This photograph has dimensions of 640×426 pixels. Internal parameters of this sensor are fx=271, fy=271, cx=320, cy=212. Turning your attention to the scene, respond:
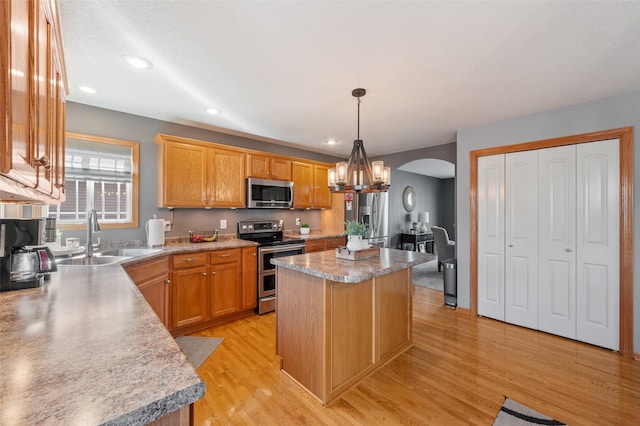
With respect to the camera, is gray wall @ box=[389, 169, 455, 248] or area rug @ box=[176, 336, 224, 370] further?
gray wall @ box=[389, 169, 455, 248]

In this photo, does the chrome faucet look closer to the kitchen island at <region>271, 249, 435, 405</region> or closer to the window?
the window

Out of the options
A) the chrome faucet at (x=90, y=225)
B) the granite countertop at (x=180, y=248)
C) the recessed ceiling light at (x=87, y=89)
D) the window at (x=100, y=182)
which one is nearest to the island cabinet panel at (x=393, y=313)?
the granite countertop at (x=180, y=248)

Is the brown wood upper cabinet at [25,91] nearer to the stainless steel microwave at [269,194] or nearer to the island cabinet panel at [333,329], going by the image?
the island cabinet panel at [333,329]

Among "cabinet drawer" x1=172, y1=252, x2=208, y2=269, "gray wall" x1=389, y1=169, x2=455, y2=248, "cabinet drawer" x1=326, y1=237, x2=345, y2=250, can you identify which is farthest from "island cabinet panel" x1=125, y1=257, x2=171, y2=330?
"gray wall" x1=389, y1=169, x2=455, y2=248

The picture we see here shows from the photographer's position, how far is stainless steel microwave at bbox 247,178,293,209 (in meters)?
3.83

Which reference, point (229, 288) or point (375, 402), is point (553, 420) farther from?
point (229, 288)

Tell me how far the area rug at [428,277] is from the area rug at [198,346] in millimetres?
3595

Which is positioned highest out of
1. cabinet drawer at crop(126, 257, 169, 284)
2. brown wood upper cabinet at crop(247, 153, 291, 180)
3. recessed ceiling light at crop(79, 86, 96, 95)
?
recessed ceiling light at crop(79, 86, 96, 95)

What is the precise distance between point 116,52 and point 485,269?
430 centimetres

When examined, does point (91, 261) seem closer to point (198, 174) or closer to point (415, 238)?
point (198, 174)

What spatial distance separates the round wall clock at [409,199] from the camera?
22.9ft

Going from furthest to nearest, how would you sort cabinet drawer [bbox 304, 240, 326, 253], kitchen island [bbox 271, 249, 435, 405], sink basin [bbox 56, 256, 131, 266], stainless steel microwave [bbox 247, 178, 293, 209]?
cabinet drawer [bbox 304, 240, 326, 253] < stainless steel microwave [bbox 247, 178, 293, 209] < sink basin [bbox 56, 256, 131, 266] < kitchen island [bbox 271, 249, 435, 405]

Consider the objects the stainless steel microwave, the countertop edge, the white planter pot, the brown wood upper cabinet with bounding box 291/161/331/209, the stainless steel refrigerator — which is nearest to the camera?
the countertop edge

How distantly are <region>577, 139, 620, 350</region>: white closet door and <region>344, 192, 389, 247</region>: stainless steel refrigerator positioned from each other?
119 inches
